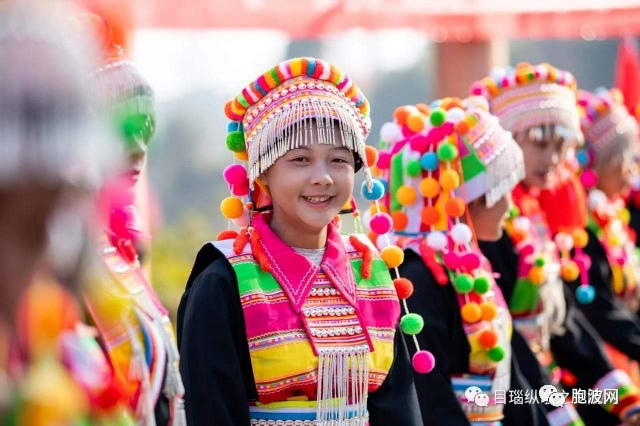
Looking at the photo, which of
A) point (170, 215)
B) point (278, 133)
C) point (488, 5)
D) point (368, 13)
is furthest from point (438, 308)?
point (170, 215)

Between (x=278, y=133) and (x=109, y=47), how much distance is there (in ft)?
1.63

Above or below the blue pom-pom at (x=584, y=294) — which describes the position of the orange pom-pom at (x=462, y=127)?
above

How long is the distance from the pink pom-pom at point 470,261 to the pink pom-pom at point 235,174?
0.93 meters

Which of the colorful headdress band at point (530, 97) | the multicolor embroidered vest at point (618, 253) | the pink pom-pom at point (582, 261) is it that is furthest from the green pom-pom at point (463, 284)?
the multicolor embroidered vest at point (618, 253)

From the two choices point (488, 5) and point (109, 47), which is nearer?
point (109, 47)

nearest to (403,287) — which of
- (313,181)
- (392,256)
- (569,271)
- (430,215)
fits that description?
(392,256)

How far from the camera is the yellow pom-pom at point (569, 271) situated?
464 cm

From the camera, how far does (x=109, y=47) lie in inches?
108

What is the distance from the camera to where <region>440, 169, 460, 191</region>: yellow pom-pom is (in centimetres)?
370

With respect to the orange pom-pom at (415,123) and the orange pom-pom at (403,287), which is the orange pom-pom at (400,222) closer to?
the orange pom-pom at (415,123)

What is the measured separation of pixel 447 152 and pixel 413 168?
A: 0.13 m

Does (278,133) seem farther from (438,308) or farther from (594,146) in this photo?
(594,146)

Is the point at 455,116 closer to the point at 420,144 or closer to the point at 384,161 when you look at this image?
the point at 420,144

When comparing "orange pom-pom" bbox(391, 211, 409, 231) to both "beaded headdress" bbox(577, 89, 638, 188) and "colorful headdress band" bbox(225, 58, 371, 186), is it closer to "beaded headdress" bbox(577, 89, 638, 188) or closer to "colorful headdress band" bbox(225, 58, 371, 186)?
"colorful headdress band" bbox(225, 58, 371, 186)
